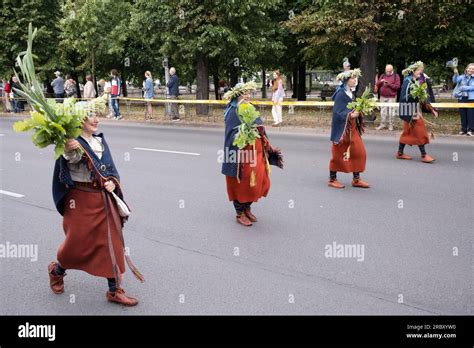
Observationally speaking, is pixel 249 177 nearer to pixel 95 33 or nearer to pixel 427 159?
pixel 427 159

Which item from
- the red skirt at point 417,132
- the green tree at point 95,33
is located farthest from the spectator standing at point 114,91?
the red skirt at point 417,132

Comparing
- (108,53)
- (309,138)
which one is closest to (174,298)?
(309,138)

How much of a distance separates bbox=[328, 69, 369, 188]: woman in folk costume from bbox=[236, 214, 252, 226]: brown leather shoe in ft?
8.12

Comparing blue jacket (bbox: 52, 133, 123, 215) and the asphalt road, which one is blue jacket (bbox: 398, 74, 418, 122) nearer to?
the asphalt road

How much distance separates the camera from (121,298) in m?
4.69

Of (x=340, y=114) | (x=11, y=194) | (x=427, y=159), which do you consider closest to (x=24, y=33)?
(x=11, y=194)

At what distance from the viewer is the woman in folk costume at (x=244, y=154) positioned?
6770mm

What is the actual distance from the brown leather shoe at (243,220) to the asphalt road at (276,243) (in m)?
0.10

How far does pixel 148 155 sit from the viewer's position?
42.2 ft

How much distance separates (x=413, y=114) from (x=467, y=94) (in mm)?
4989

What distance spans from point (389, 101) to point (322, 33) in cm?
485

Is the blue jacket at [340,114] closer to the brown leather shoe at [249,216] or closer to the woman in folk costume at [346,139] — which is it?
the woman in folk costume at [346,139]

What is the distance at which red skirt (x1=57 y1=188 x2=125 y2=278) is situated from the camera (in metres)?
4.50

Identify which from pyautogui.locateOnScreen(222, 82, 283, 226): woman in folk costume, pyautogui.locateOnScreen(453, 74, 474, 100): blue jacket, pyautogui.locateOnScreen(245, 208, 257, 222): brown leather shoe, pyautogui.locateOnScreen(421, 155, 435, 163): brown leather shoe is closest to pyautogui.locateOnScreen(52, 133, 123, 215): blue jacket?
pyautogui.locateOnScreen(222, 82, 283, 226): woman in folk costume
